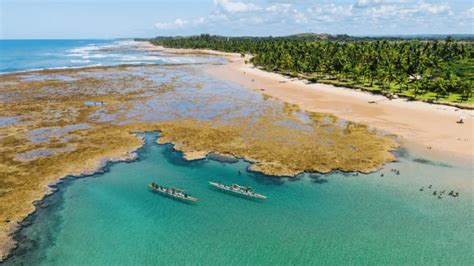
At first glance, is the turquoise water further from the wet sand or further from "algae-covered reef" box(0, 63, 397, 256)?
the wet sand

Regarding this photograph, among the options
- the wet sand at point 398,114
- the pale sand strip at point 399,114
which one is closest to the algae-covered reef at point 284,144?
the wet sand at point 398,114

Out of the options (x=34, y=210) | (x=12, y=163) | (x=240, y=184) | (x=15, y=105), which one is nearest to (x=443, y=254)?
(x=240, y=184)

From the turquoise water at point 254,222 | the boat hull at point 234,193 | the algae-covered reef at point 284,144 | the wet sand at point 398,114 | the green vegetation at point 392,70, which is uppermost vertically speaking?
the green vegetation at point 392,70

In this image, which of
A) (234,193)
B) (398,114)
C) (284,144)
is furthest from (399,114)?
(234,193)

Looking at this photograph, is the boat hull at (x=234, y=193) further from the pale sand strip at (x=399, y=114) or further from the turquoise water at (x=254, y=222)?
the pale sand strip at (x=399, y=114)

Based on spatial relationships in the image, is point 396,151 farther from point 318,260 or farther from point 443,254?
point 318,260

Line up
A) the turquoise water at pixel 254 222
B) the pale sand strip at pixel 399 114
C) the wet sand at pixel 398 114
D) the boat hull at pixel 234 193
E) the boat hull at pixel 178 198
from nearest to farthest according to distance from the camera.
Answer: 1. the turquoise water at pixel 254 222
2. the boat hull at pixel 178 198
3. the boat hull at pixel 234 193
4. the pale sand strip at pixel 399 114
5. the wet sand at pixel 398 114

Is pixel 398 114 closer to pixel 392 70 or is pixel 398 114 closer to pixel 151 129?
pixel 392 70

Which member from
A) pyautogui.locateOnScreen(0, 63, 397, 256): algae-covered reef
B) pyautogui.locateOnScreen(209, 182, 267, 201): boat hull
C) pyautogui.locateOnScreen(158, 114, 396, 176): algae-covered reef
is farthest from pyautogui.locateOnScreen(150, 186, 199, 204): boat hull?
pyautogui.locateOnScreen(0, 63, 397, 256): algae-covered reef
